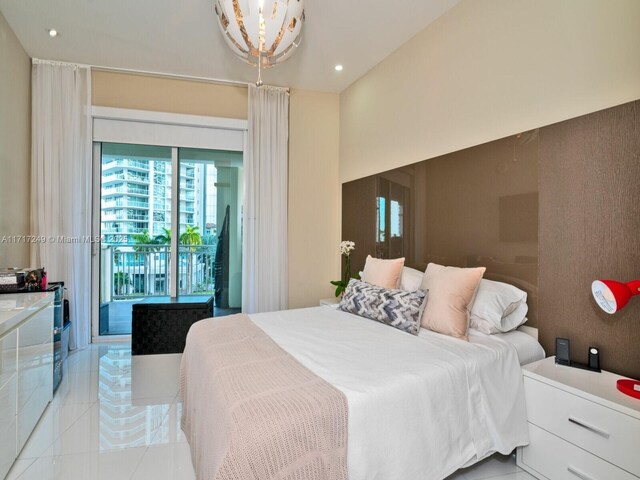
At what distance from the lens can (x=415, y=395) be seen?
4.54ft

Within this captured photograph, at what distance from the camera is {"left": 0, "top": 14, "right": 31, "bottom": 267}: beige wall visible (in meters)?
2.82

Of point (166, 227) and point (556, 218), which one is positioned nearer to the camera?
point (556, 218)

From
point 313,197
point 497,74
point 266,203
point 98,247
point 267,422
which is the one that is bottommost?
point 267,422

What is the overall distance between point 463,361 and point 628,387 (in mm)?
666

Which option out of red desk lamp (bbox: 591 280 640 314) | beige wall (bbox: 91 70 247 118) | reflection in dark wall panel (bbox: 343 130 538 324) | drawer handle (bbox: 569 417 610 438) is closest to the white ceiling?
beige wall (bbox: 91 70 247 118)

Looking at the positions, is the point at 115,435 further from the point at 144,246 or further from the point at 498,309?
the point at 144,246

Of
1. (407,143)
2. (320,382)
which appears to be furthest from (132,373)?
(407,143)

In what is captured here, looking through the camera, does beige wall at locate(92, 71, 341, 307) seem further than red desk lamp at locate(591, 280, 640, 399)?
Yes

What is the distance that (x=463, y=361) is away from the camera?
1597 millimetres

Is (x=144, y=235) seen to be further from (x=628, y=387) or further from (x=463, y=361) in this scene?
(x=628, y=387)

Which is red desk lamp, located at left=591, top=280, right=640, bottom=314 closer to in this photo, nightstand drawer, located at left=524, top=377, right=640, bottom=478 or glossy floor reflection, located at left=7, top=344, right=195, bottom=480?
nightstand drawer, located at left=524, top=377, right=640, bottom=478

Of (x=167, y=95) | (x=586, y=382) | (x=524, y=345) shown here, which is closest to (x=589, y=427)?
(x=586, y=382)

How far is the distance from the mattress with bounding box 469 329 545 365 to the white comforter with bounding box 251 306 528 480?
11 cm

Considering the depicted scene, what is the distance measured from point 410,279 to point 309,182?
2088 mm
